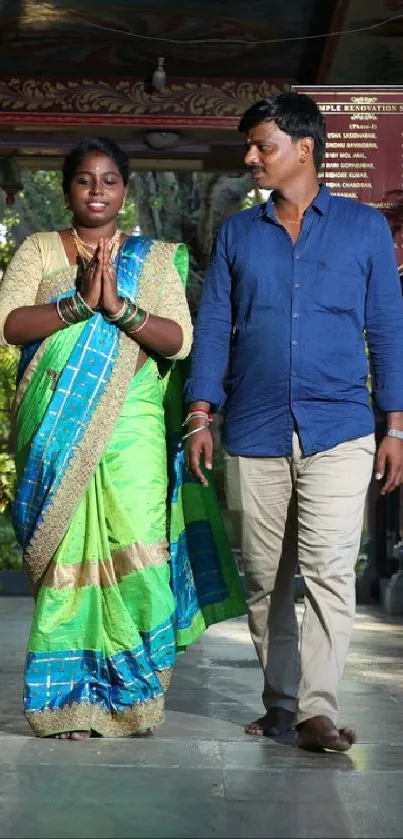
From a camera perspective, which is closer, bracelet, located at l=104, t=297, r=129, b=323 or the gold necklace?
bracelet, located at l=104, t=297, r=129, b=323

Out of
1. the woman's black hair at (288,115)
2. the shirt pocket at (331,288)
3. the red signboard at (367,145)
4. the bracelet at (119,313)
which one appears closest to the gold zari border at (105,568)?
the bracelet at (119,313)

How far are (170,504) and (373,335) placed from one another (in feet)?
2.97

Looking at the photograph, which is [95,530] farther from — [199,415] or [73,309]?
[73,309]

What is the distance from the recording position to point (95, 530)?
15.5 ft

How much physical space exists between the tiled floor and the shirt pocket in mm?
1326

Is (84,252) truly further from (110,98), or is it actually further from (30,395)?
(110,98)

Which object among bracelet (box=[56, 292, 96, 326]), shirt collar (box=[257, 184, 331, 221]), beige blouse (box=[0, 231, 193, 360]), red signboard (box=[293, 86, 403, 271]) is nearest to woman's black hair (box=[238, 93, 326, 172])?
shirt collar (box=[257, 184, 331, 221])

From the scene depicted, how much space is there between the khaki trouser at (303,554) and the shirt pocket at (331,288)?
415 mm

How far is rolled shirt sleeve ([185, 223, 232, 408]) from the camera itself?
4.70 metres

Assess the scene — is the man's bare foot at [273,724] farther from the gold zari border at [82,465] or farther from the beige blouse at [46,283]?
the beige blouse at [46,283]

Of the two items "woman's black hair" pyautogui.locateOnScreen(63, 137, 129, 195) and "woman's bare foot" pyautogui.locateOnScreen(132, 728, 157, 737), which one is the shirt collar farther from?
"woman's bare foot" pyautogui.locateOnScreen(132, 728, 157, 737)

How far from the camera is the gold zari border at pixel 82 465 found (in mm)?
4723

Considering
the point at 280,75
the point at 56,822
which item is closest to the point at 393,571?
the point at 280,75

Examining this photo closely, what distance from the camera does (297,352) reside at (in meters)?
4.58
